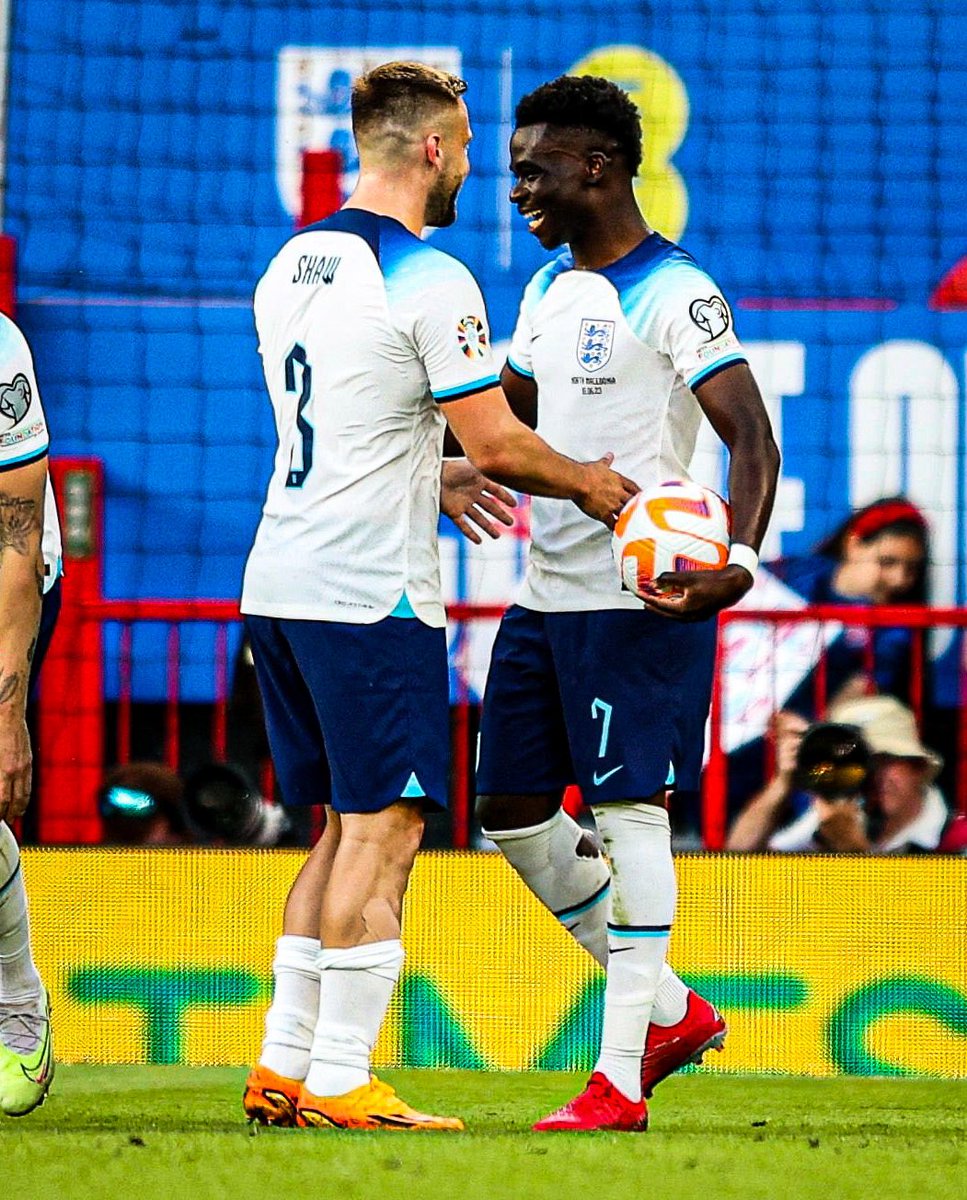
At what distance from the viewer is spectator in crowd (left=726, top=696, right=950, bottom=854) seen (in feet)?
21.5

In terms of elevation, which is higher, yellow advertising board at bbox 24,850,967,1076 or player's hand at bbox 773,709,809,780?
player's hand at bbox 773,709,809,780

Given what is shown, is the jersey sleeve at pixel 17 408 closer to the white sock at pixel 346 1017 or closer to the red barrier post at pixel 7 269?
the white sock at pixel 346 1017

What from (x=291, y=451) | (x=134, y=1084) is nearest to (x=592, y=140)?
(x=291, y=451)

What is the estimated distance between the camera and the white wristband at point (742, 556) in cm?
407

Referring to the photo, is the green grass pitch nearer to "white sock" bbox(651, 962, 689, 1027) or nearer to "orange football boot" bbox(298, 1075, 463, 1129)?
"orange football boot" bbox(298, 1075, 463, 1129)

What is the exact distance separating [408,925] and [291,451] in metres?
2.09

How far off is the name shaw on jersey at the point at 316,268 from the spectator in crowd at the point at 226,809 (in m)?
2.71

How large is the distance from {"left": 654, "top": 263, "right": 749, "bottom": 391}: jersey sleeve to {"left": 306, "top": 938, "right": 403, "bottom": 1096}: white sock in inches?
47.5

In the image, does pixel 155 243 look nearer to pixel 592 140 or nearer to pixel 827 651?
pixel 827 651

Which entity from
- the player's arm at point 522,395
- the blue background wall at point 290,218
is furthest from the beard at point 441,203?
the blue background wall at point 290,218

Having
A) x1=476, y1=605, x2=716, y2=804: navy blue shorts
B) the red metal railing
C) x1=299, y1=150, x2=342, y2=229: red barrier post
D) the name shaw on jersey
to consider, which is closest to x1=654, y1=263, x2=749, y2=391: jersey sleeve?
x1=476, y1=605, x2=716, y2=804: navy blue shorts

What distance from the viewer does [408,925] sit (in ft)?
19.0

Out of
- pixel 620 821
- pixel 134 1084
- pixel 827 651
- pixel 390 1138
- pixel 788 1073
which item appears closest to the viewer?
pixel 390 1138

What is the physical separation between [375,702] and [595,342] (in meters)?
0.87
